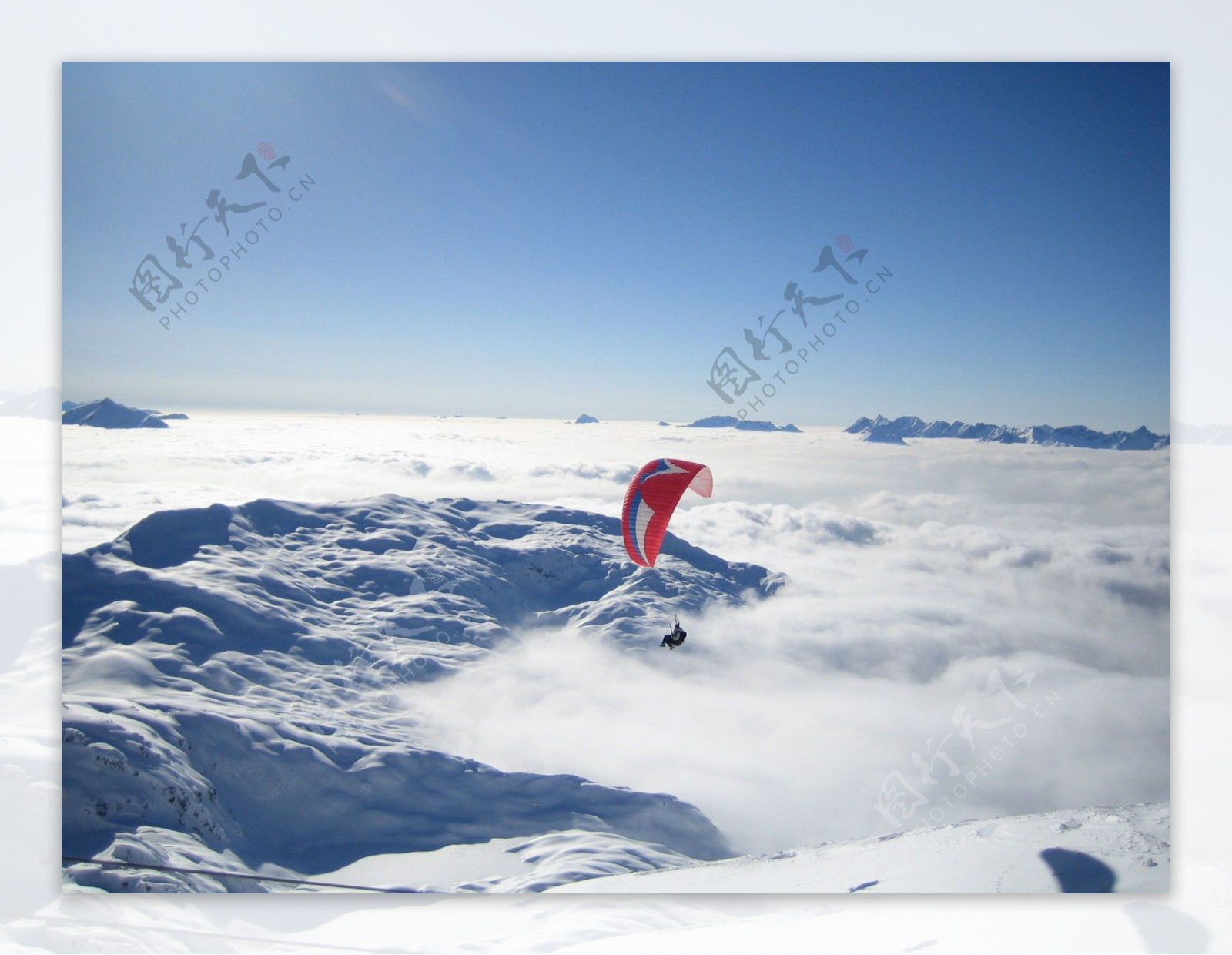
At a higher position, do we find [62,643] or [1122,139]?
[1122,139]

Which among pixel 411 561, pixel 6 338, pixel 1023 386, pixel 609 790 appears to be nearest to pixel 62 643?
pixel 6 338

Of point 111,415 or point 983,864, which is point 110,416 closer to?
point 111,415

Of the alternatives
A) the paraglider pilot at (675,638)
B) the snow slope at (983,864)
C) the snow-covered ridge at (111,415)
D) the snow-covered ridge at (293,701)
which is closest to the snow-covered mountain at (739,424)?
the snow-covered ridge at (293,701)

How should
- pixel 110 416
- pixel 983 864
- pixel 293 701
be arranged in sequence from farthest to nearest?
1. pixel 293 701
2. pixel 110 416
3. pixel 983 864

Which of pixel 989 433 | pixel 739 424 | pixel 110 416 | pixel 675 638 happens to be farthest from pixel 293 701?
pixel 989 433

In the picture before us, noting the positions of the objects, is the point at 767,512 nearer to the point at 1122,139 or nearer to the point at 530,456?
the point at 530,456

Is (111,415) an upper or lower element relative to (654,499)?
upper
